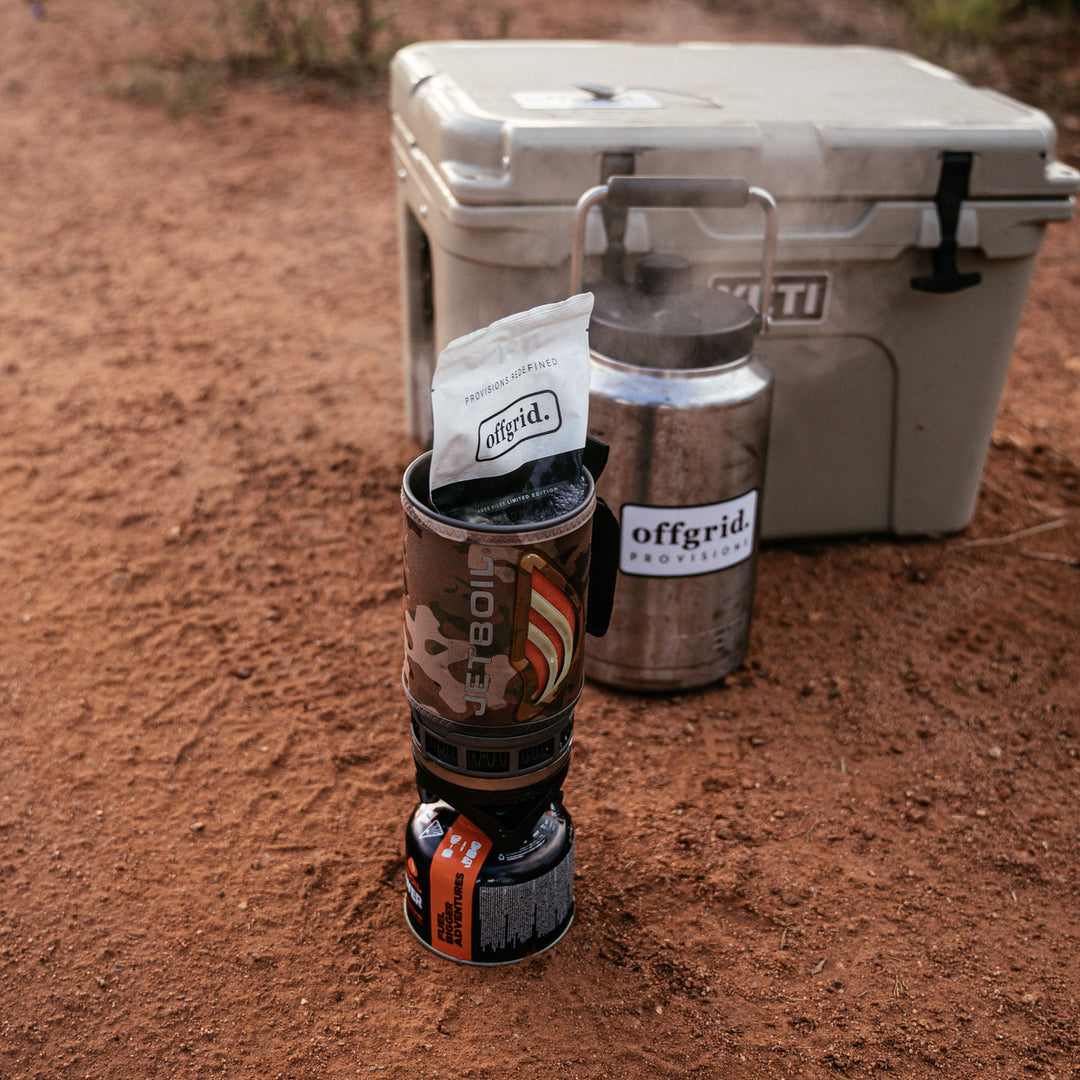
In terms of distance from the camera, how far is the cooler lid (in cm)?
214

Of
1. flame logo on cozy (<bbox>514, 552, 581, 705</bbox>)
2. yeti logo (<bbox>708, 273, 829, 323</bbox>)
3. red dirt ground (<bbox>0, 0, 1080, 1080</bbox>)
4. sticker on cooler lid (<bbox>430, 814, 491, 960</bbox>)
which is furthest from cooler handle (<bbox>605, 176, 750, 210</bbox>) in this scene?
sticker on cooler lid (<bbox>430, 814, 491, 960</bbox>)

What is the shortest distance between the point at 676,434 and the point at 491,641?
72 centimetres

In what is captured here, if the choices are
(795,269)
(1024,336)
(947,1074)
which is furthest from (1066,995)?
(1024,336)

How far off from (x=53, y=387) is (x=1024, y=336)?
122 inches

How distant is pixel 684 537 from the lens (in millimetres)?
2098

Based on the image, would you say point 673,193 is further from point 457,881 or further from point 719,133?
point 457,881

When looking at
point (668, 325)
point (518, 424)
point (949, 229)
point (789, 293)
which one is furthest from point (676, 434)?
point (949, 229)

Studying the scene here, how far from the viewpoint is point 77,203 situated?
4.65 metres

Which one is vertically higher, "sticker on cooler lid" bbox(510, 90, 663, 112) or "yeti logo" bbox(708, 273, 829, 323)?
"sticker on cooler lid" bbox(510, 90, 663, 112)

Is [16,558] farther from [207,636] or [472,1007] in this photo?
[472,1007]

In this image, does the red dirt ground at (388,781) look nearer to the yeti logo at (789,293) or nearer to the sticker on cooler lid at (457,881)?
the sticker on cooler lid at (457,881)

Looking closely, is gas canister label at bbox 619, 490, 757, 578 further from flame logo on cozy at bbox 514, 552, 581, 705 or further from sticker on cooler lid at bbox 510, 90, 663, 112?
sticker on cooler lid at bbox 510, 90, 663, 112

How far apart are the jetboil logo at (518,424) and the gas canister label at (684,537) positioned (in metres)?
0.67

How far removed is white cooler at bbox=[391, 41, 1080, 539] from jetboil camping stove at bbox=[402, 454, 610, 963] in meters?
0.83
